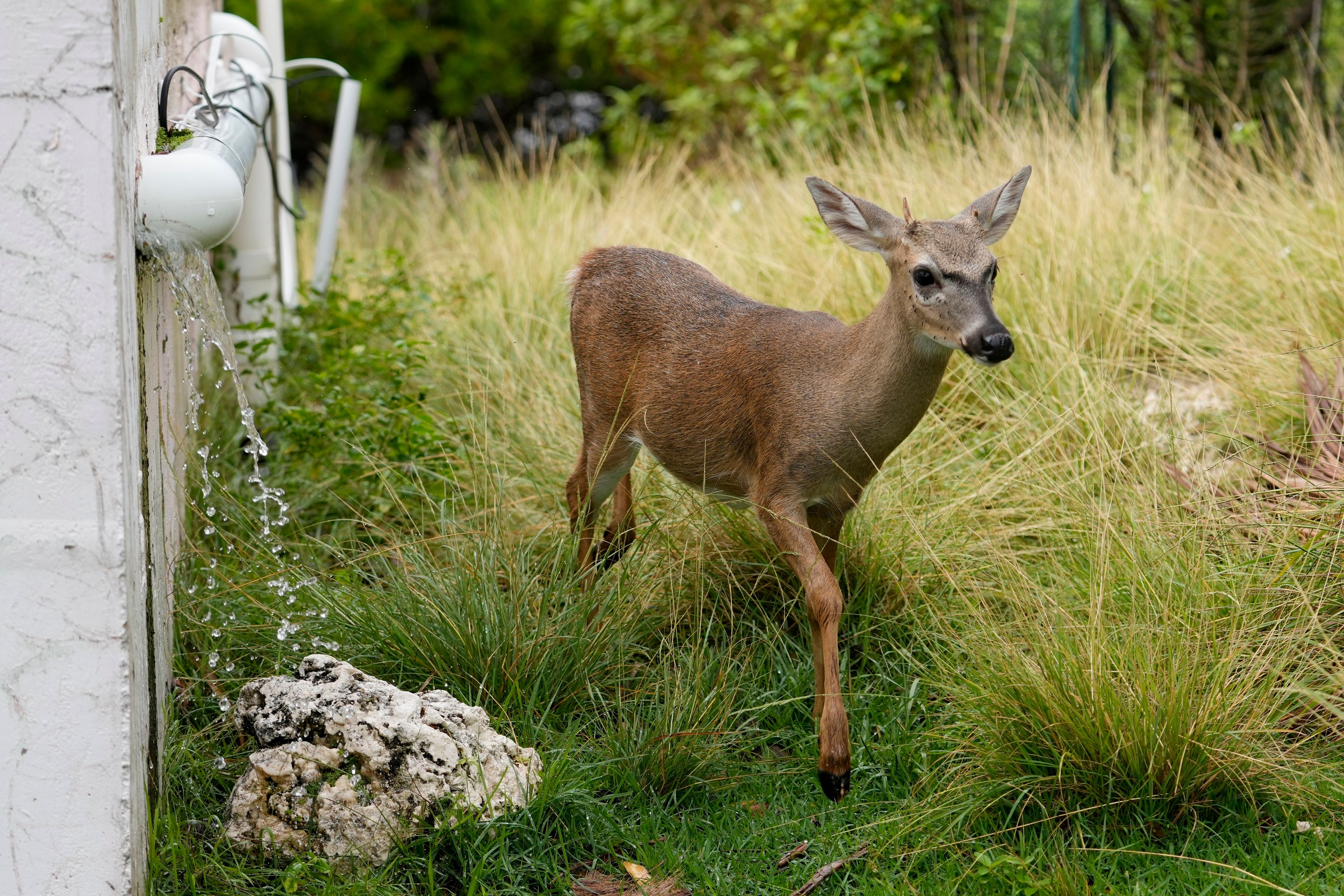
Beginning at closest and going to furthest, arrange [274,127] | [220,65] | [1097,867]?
[1097,867]
[220,65]
[274,127]

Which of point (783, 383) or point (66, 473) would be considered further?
point (783, 383)

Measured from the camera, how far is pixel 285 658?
3768 millimetres

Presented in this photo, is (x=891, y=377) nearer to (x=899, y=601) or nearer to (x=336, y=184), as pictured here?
(x=899, y=601)

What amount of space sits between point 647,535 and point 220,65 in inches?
106

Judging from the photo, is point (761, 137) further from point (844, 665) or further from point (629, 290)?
point (844, 665)

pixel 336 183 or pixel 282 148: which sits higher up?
pixel 282 148

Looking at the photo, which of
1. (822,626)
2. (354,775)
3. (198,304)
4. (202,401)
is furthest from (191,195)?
(822,626)

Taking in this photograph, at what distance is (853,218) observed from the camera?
3.71m

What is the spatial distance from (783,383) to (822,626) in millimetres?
A: 702

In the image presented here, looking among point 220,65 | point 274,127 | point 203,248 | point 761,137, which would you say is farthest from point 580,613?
point 761,137

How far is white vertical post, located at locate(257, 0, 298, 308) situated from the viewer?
651cm

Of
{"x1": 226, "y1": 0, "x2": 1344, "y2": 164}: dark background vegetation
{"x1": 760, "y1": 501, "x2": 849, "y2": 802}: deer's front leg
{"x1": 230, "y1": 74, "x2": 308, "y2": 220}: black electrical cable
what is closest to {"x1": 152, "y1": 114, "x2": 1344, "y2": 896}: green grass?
{"x1": 760, "y1": 501, "x2": 849, "y2": 802}: deer's front leg

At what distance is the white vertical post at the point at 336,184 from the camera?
673 centimetres

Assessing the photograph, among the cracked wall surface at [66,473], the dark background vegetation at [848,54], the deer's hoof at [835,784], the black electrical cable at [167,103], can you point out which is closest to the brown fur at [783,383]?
the deer's hoof at [835,784]
